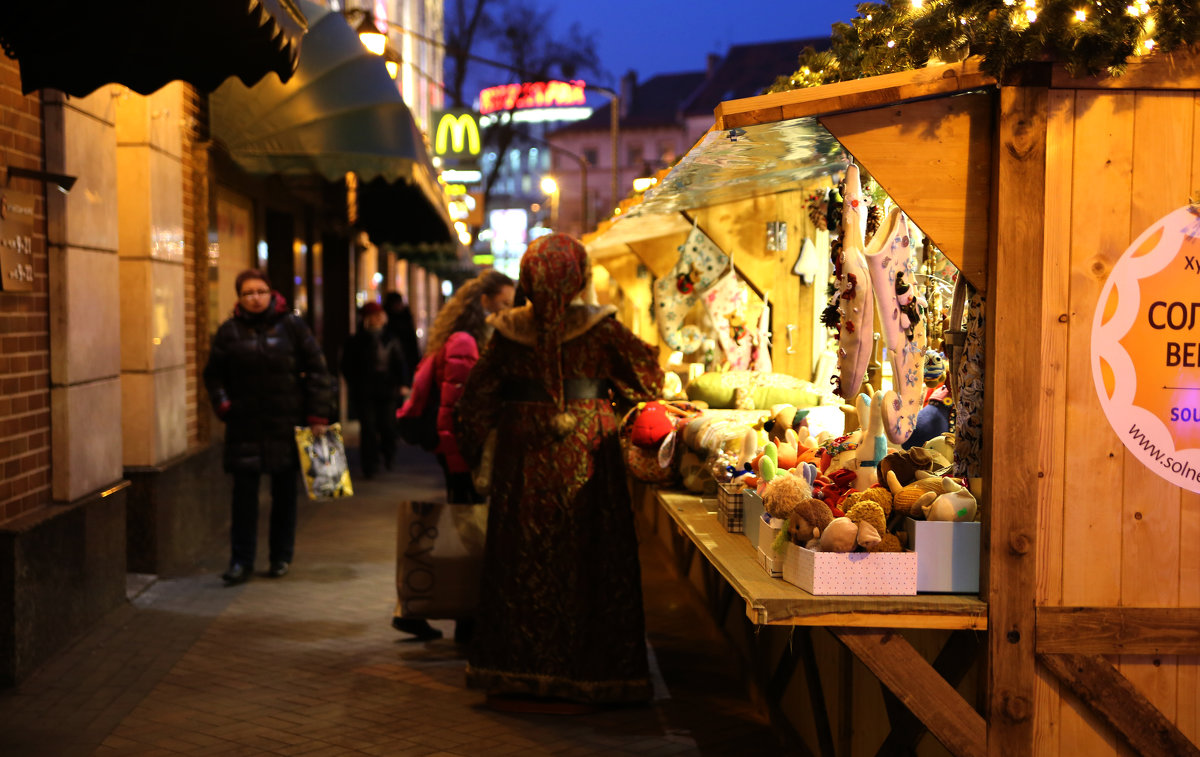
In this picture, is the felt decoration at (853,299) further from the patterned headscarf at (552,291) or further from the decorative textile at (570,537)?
the patterned headscarf at (552,291)

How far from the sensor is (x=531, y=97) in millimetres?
36688

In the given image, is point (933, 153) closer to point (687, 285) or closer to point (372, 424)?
point (687, 285)

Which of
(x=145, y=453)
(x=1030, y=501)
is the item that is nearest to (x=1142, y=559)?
(x=1030, y=501)

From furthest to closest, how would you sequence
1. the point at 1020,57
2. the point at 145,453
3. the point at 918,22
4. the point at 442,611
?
1. the point at 145,453
2. the point at 442,611
3. the point at 918,22
4. the point at 1020,57

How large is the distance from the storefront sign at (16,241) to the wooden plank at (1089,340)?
190 inches

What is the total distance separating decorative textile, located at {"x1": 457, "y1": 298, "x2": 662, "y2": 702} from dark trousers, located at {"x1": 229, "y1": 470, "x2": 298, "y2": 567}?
3.03 m

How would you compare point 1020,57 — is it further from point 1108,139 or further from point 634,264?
point 634,264

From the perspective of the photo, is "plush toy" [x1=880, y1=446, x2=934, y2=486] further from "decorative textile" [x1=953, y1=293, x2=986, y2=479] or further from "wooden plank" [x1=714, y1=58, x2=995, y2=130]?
"wooden plank" [x1=714, y1=58, x2=995, y2=130]

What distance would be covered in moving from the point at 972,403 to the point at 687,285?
13.6 feet

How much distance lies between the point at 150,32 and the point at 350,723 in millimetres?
3413

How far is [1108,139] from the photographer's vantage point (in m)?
3.43

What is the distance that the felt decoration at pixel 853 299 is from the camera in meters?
4.23

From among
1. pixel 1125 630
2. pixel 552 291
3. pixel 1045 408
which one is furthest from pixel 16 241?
pixel 1125 630

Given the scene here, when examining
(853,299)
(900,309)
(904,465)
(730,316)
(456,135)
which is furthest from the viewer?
(456,135)
